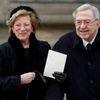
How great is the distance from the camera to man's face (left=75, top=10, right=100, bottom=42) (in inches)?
184

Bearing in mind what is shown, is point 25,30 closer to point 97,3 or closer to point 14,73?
point 14,73

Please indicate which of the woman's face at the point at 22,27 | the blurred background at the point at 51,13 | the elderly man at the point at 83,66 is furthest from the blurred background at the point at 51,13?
the woman's face at the point at 22,27

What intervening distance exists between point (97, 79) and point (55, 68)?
0.40 metres

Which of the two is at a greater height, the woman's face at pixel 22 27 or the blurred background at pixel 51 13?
the woman's face at pixel 22 27

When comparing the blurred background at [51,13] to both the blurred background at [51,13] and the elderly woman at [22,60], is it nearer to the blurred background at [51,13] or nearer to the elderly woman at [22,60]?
the blurred background at [51,13]

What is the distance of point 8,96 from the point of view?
465 centimetres

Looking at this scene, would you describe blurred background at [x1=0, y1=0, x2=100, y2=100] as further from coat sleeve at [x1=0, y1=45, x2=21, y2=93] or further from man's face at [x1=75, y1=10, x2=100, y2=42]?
coat sleeve at [x1=0, y1=45, x2=21, y2=93]

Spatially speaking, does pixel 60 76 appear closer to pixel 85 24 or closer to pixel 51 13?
pixel 85 24

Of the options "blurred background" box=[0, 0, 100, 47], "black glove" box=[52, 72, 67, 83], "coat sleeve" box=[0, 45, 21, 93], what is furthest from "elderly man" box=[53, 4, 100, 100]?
"blurred background" box=[0, 0, 100, 47]

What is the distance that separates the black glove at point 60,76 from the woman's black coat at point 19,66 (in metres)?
0.13

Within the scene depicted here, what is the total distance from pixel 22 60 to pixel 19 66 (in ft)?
0.20

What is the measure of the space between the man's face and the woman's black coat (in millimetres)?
364

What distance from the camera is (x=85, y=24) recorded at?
15.4 feet

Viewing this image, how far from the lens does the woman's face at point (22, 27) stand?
4.62 metres
